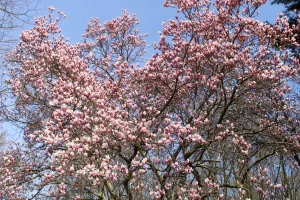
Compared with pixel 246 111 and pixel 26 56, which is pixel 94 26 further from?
pixel 246 111

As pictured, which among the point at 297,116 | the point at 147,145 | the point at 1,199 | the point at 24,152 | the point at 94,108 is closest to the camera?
the point at 147,145

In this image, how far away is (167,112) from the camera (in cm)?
750

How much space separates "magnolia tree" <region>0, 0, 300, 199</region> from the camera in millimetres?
5805

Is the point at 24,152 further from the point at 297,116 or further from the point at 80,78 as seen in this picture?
the point at 297,116

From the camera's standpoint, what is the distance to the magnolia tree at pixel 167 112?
5.80m

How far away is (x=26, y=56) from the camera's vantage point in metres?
8.98

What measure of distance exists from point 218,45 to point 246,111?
69.2 inches

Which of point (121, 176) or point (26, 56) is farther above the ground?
point (26, 56)

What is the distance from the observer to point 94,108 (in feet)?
22.1

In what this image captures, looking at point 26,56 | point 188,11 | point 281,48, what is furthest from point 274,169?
point 26,56

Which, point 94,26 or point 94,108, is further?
point 94,26

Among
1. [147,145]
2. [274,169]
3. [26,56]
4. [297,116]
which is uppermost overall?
[26,56]

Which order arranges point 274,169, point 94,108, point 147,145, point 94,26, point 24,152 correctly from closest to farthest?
point 147,145
point 94,108
point 24,152
point 274,169
point 94,26

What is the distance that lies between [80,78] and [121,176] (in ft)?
8.91
